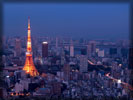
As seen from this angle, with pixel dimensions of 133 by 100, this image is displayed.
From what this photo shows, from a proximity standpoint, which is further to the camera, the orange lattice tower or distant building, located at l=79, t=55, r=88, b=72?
the orange lattice tower

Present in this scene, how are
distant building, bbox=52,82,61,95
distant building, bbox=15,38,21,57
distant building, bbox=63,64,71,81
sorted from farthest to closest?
distant building, bbox=63,64,71,81
distant building, bbox=15,38,21,57
distant building, bbox=52,82,61,95

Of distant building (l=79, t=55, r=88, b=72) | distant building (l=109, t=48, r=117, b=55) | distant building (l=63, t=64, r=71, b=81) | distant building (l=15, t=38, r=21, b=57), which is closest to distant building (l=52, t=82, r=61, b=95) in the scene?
distant building (l=63, t=64, r=71, b=81)

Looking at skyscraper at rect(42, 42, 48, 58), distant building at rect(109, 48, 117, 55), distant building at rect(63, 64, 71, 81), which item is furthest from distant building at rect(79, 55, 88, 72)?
skyscraper at rect(42, 42, 48, 58)

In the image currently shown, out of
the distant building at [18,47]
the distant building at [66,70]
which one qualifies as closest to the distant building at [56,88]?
the distant building at [66,70]

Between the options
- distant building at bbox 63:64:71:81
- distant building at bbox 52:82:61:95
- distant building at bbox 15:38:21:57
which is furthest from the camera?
distant building at bbox 63:64:71:81

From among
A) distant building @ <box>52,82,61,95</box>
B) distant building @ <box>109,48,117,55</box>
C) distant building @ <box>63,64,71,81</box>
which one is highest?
distant building @ <box>109,48,117,55</box>

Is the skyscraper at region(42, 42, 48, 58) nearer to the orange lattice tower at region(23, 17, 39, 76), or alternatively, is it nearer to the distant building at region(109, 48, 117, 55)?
the orange lattice tower at region(23, 17, 39, 76)

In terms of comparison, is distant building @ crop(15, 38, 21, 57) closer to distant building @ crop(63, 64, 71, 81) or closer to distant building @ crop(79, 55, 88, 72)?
distant building @ crop(63, 64, 71, 81)

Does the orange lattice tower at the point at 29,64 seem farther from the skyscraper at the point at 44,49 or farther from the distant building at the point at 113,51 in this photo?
the distant building at the point at 113,51

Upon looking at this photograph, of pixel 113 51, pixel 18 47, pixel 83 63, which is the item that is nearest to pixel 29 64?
pixel 18 47

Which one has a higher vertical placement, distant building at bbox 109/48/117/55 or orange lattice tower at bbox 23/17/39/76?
distant building at bbox 109/48/117/55

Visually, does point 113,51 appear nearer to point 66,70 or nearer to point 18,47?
point 66,70

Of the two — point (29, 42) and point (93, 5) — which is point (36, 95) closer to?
point (29, 42)
